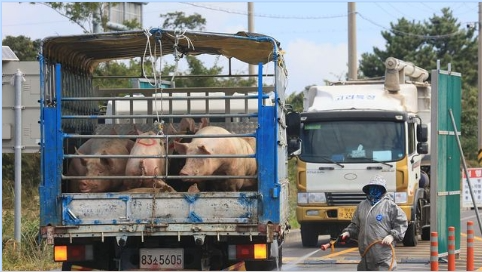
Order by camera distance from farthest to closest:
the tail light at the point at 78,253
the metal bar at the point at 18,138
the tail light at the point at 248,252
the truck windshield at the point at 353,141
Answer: the truck windshield at the point at 353,141 < the metal bar at the point at 18,138 < the tail light at the point at 78,253 < the tail light at the point at 248,252

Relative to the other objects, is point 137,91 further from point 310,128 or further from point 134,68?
point 134,68

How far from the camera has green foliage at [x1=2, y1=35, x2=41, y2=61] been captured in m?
37.9

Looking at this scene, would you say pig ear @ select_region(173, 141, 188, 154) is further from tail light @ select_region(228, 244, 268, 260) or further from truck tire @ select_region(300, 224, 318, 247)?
truck tire @ select_region(300, 224, 318, 247)

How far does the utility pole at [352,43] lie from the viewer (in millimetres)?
32375

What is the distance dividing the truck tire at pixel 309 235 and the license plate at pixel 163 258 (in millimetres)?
10543

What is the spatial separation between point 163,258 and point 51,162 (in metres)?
1.65

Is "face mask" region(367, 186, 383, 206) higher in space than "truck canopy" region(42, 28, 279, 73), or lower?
lower

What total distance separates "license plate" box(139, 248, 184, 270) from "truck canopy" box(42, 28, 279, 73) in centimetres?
233

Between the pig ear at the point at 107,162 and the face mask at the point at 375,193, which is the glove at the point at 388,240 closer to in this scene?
the face mask at the point at 375,193

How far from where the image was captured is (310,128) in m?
21.6

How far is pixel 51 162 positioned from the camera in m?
12.1

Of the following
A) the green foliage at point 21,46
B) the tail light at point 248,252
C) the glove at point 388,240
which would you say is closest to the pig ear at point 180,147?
the tail light at point 248,252

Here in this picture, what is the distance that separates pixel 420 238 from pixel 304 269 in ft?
27.4

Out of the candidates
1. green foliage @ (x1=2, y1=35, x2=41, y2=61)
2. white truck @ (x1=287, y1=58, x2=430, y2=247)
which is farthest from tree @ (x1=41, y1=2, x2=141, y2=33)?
white truck @ (x1=287, y1=58, x2=430, y2=247)
